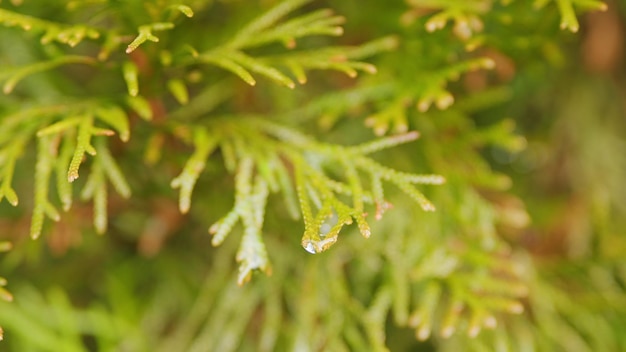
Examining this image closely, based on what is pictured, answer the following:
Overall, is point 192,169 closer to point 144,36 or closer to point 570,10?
point 144,36

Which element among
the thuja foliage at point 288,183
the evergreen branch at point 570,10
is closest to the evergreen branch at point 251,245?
the thuja foliage at point 288,183

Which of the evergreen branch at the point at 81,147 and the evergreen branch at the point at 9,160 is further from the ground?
the evergreen branch at the point at 81,147

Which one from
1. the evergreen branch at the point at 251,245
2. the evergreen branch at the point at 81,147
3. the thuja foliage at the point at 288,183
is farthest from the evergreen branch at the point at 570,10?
the evergreen branch at the point at 81,147

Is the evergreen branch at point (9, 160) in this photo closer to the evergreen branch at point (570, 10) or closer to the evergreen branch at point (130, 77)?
the evergreen branch at point (130, 77)

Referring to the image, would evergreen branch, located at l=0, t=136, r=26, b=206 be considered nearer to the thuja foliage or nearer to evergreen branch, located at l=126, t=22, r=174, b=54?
the thuja foliage

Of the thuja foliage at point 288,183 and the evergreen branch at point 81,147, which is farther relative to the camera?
the thuja foliage at point 288,183

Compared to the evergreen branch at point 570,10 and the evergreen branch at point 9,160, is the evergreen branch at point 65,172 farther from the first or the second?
the evergreen branch at point 570,10

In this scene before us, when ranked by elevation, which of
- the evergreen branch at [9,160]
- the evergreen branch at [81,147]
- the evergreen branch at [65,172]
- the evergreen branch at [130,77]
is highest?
the evergreen branch at [130,77]

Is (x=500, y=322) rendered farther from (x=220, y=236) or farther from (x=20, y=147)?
(x=20, y=147)

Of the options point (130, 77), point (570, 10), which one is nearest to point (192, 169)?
point (130, 77)
